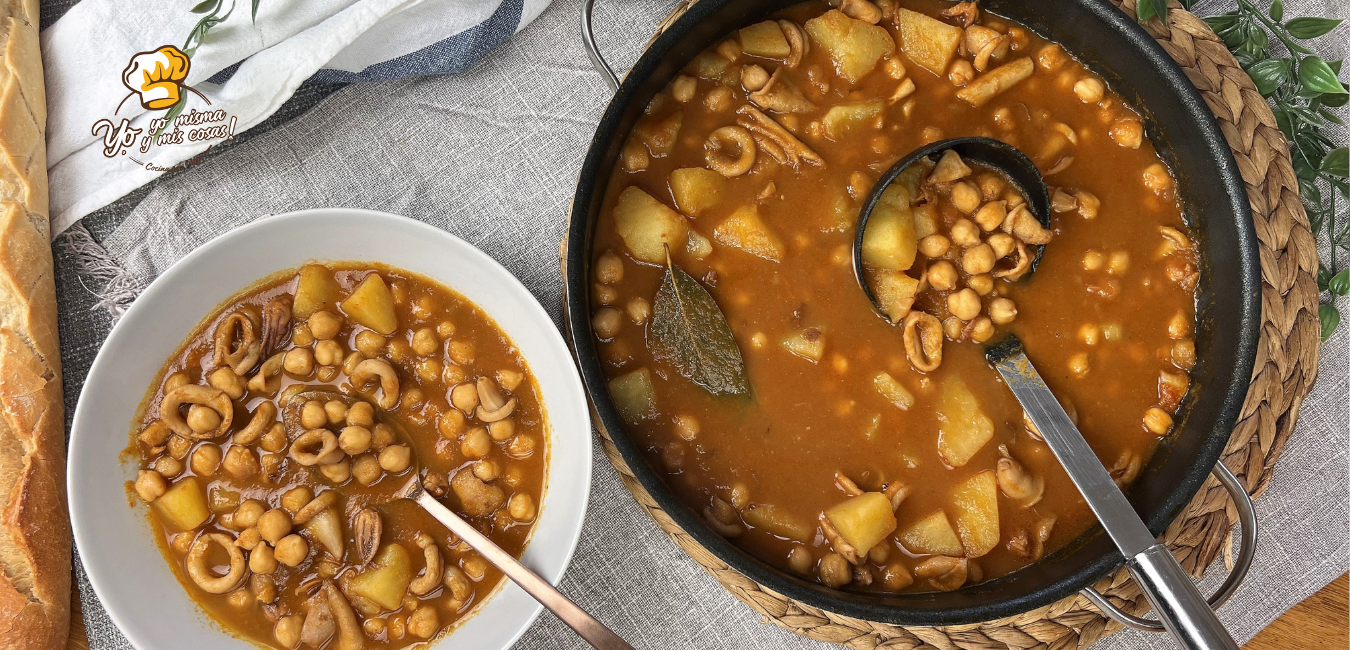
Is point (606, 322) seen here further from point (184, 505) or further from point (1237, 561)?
point (1237, 561)

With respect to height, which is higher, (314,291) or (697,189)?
(697,189)

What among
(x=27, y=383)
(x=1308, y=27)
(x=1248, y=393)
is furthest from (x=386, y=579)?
(x=1308, y=27)

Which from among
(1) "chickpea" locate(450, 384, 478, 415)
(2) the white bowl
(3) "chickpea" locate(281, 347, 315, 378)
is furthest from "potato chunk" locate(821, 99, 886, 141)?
(3) "chickpea" locate(281, 347, 315, 378)

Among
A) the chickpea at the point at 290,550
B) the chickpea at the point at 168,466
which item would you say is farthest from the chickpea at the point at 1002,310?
the chickpea at the point at 168,466

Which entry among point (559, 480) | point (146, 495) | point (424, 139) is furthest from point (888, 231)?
point (146, 495)

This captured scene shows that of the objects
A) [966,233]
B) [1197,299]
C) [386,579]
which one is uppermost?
[966,233]

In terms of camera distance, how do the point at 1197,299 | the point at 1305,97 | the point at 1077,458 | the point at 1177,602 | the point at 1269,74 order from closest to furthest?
the point at 1177,602
the point at 1077,458
the point at 1197,299
the point at 1269,74
the point at 1305,97

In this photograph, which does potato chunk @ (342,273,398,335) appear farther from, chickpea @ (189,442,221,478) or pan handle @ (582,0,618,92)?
pan handle @ (582,0,618,92)
